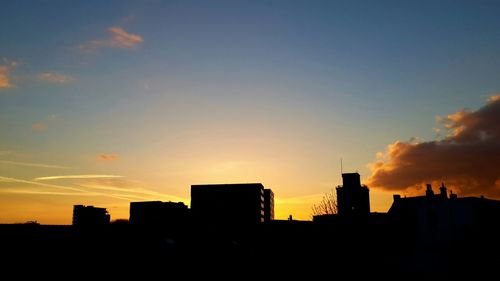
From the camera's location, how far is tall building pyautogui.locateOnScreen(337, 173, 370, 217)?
4791cm

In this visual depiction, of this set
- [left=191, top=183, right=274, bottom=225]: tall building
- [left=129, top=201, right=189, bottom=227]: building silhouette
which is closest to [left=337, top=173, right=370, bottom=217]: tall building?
[left=129, top=201, right=189, bottom=227]: building silhouette

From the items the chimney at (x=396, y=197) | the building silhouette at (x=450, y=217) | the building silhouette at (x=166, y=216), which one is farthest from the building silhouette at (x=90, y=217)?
the chimney at (x=396, y=197)

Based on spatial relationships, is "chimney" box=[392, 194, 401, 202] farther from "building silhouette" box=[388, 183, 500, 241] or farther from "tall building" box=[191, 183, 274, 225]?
"tall building" box=[191, 183, 274, 225]

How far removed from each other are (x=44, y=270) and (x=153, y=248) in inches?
146

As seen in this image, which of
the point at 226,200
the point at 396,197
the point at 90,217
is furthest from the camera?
the point at 226,200

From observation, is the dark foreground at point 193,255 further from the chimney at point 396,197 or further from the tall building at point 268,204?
the tall building at point 268,204

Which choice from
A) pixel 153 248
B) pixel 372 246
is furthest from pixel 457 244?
pixel 153 248

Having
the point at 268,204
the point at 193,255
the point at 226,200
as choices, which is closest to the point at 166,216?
the point at 193,255

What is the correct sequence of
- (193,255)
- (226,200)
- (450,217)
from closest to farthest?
(193,255)
(450,217)
(226,200)

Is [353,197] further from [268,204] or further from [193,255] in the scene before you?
[268,204]

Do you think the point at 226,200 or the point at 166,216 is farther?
the point at 226,200

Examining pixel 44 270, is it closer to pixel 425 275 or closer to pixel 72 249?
pixel 72 249

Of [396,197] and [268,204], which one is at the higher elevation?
[268,204]

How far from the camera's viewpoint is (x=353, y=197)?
48625 mm
